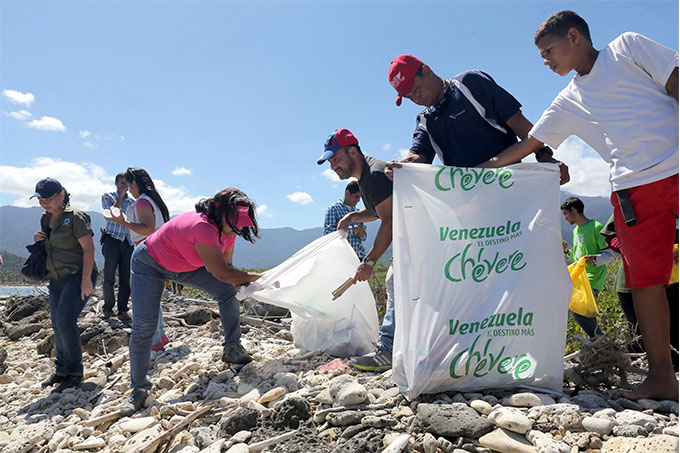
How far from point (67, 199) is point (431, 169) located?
338 centimetres

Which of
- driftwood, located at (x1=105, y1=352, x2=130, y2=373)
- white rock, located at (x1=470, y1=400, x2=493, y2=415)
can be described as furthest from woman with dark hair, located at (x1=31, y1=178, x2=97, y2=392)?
white rock, located at (x1=470, y1=400, x2=493, y2=415)

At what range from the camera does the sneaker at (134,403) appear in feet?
9.64

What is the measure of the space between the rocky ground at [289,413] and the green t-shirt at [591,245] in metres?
1.97

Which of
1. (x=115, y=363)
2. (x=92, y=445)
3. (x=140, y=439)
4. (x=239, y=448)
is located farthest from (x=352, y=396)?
(x=115, y=363)

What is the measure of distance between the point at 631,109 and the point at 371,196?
1.59 metres

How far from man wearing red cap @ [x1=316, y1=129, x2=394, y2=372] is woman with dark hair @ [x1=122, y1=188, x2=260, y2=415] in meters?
0.73

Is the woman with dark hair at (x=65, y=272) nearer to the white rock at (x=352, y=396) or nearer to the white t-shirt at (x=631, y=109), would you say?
the white rock at (x=352, y=396)

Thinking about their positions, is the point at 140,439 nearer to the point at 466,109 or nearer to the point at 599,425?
the point at 599,425

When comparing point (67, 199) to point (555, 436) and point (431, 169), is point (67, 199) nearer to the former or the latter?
point (431, 169)

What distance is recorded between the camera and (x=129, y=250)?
5.74m

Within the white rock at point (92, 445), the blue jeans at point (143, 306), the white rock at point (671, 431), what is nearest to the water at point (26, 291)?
the blue jeans at point (143, 306)

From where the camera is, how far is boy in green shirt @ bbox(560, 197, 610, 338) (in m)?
3.75

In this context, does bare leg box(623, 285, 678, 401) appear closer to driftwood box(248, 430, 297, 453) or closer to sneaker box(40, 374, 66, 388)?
driftwood box(248, 430, 297, 453)

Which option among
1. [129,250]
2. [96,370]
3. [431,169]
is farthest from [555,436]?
[129,250]
